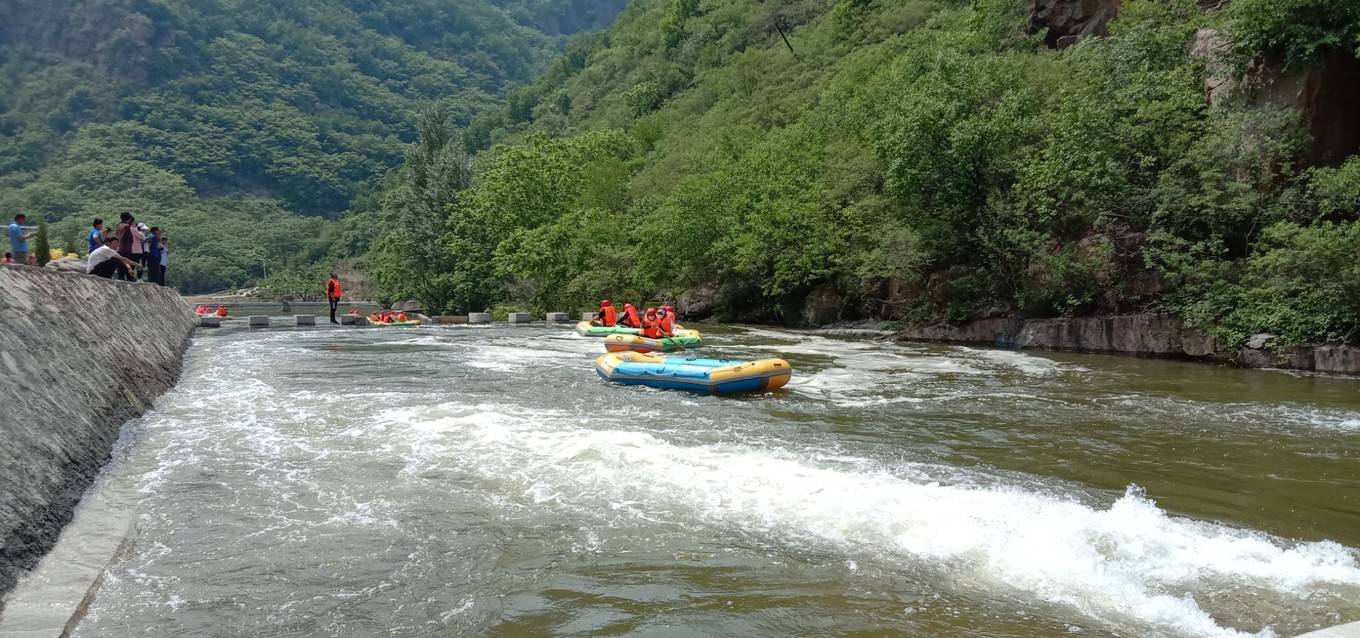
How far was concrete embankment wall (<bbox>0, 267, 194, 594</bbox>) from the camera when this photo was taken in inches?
218

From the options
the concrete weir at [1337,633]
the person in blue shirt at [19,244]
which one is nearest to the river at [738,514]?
the concrete weir at [1337,633]

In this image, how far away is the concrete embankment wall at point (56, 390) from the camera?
5.53 meters

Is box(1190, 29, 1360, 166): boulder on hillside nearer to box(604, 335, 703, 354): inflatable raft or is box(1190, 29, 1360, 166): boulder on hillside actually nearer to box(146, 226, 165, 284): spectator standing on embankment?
box(604, 335, 703, 354): inflatable raft

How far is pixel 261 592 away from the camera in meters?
5.09

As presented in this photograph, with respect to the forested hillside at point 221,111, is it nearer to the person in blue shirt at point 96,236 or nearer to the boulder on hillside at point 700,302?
the boulder on hillside at point 700,302

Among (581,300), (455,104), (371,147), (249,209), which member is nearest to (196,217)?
(249,209)

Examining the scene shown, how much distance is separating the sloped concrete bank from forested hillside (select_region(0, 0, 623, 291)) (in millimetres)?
73182

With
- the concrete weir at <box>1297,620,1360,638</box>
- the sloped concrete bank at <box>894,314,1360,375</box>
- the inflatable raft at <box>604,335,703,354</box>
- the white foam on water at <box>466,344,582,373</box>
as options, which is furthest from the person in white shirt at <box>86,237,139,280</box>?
the sloped concrete bank at <box>894,314,1360,375</box>

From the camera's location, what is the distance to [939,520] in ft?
21.3

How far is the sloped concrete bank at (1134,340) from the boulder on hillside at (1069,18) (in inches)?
550

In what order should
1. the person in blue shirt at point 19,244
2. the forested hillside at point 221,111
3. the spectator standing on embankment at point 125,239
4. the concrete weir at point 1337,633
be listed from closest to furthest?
1. the concrete weir at point 1337,633
2. the person in blue shirt at point 19,244
3. the spectator standing on embankment at point 125,239
4. the forested hillside at point 221,111

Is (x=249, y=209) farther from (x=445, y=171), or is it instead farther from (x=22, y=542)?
(x=22, y=542)

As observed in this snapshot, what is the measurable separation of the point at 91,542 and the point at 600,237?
106 feet

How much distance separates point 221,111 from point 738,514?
412 ft
